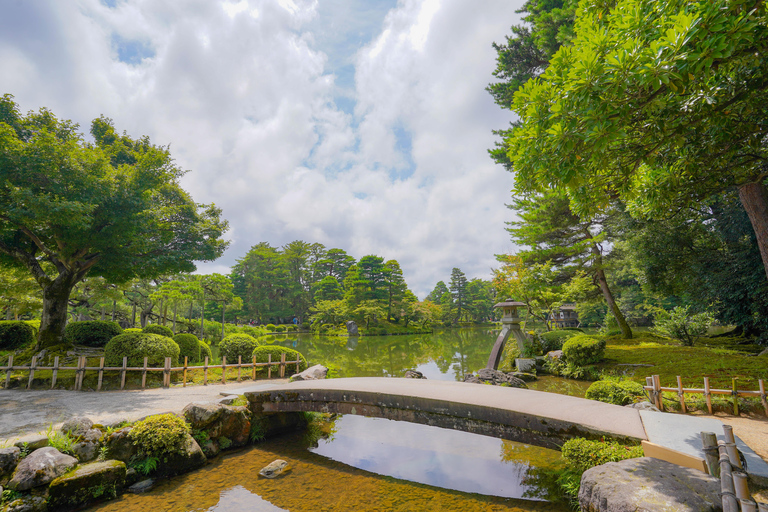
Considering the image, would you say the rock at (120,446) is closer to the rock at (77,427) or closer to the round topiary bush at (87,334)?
the rock at (77,427)

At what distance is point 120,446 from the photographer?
16.3 feet

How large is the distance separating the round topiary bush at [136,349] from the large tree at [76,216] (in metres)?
2.66

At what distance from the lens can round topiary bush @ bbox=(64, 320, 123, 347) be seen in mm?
10711

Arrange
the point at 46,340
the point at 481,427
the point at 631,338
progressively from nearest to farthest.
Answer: the point at 481,427
the point at 46,340
the point at 631,338

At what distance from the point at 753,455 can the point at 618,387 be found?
2.96 m

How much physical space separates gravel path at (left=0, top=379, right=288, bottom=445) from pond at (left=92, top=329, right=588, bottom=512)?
169 centimetres

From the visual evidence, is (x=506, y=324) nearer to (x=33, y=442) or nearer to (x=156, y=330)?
(x=33, y=442)

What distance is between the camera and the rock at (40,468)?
4.02m

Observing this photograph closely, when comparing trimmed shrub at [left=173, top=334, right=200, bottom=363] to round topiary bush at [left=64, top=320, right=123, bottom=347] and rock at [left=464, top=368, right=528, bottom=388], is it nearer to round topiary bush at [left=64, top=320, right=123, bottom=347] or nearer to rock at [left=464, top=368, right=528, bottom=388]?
round topiary bush at [left=64, top=320, right=123, bottom=347]

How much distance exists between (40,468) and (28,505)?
1.28ft

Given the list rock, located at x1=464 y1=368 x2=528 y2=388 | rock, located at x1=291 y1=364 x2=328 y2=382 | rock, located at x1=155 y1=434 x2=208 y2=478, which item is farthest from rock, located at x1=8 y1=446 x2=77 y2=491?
rock, located at x1=464 y1=368 x2=528 y2=388

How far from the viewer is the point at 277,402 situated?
22.0ft

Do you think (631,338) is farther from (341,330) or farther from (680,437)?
(341,330)

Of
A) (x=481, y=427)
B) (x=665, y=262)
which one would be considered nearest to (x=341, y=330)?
(x=665, y=262)
